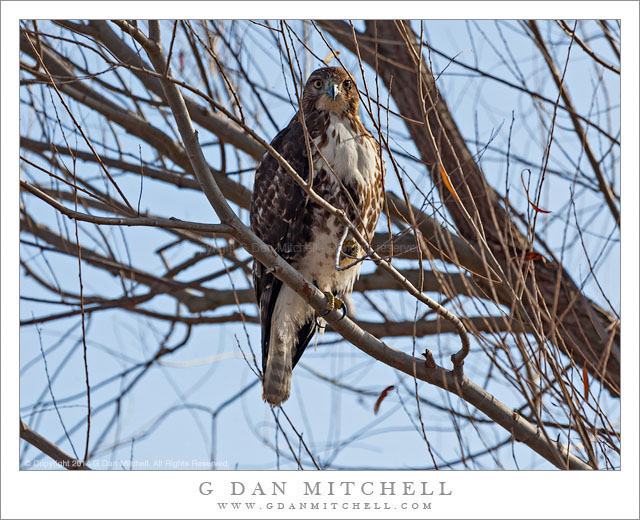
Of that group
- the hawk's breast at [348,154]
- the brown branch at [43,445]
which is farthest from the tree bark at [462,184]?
the brown branch at [43,445]

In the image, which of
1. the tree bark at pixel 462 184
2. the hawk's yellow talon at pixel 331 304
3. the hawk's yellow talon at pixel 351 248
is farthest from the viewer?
the tree bark at pixel 462 184

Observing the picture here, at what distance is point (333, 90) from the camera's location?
3.67 m

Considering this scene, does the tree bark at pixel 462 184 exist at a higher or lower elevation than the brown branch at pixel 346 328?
higher

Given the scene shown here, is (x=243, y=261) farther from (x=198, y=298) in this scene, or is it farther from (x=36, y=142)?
(x=36, y=142)

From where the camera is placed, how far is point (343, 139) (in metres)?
3.54

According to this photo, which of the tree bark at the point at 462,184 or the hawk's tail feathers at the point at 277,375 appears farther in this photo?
the tree bark at the point at 462,184

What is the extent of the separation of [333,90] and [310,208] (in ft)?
2.11

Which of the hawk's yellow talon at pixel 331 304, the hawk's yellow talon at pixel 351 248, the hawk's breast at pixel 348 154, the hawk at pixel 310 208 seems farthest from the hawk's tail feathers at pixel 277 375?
the hawk's breast at pixel 348 154

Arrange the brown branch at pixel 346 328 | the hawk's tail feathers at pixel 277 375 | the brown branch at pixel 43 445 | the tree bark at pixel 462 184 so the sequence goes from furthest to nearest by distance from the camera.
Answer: the tree bark at pixel 462 184 < the hawk's tail feathers at pixel 277 375 < the brown branch at pixel 43 445 < the brown branch at pixel 346 328

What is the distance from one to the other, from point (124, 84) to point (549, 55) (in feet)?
7.59

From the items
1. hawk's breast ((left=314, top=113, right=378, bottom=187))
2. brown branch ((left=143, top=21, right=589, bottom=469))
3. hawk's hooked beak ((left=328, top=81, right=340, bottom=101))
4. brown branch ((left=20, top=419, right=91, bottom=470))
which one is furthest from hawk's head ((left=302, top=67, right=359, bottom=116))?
brown branch ((left=20, top=419, right=91, bottom=470))

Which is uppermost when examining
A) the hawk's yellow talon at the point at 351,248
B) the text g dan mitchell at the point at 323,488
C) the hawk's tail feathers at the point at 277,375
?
the hawk's yellow talon at the point at 351,248

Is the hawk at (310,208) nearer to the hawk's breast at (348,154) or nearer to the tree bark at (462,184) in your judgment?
the hawk's breast at (348,154)

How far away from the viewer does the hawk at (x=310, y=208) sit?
11.3ft
